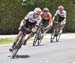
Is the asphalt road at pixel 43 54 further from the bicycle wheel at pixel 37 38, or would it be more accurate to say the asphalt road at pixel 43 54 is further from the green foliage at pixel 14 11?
the green foliage at pixel 14 11

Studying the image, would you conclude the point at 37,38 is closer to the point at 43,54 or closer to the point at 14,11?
the point at 43,54

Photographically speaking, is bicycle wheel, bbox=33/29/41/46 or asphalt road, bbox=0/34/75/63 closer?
asphalt road, bbox=0/34/75/63

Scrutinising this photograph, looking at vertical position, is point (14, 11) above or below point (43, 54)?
above

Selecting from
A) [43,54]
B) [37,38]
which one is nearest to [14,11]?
[37,38]

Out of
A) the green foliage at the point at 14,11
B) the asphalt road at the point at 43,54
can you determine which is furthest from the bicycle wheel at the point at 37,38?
the green foliage at the point at 14,11

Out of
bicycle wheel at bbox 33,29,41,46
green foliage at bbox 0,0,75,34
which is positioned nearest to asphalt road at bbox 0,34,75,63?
bicycle wheel at bbox 33,29,41,46

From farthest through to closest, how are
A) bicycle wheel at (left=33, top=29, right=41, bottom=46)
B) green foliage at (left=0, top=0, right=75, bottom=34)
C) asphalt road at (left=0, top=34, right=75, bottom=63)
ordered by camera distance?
green foliage at (left=0, top=0, right=75, bottom=34) < bicycle wheel at (left=33, top=29, right=41, bottom=46) < asphalt road at (left=0, top=34, right=75, bottom=63)

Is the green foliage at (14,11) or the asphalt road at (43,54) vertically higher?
the green foliage at (14,11)

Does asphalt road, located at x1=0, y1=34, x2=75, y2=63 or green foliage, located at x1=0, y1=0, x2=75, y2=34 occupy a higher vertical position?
green foliage, located at x1=0, y1=0, x2=75, y2=34

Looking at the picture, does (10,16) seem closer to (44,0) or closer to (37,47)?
(44,0)

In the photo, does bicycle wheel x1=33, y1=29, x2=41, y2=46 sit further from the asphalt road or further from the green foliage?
the green foliage

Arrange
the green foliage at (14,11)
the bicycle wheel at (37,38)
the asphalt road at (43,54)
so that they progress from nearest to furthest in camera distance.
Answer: the asphalt road at (43,54), the bicycle wheel at (37,38), the green foliage at (14,11)

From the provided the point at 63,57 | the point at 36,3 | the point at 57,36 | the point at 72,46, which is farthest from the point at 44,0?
the point at 63,57

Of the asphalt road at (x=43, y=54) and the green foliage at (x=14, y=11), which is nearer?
the asphalt road at (x=43, y=54)
